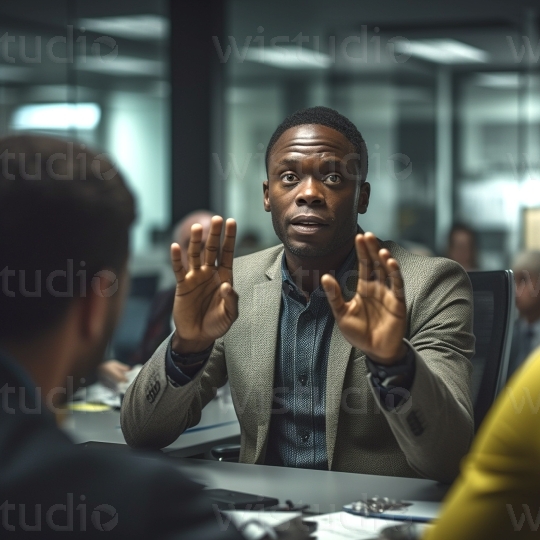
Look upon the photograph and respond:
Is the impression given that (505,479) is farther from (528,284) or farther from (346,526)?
(528,284)

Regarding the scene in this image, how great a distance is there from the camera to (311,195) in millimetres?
2039

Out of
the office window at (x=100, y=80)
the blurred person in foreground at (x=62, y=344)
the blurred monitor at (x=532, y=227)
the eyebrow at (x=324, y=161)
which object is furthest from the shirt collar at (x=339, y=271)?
the blurred monitor at (x=532, y=227)

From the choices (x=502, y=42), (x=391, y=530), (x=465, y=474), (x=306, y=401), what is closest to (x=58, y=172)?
(x=465, y=474)

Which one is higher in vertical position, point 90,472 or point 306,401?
point 90,472

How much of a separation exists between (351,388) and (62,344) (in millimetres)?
1154

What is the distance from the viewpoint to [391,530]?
4.38ft

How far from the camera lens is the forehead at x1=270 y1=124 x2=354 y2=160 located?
6.87 ft

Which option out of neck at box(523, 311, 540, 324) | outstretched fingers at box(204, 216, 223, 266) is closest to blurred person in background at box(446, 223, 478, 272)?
neck at box(523, 311, 540, 324)

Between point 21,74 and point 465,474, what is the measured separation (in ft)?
19.4

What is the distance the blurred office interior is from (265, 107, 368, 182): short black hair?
379 cm

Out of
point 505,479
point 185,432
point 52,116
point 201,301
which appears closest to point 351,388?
point 201,301

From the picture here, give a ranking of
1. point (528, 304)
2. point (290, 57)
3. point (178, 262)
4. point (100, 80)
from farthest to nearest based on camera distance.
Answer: point (290, 57) → point (100, 80) → point (528, 304) → point (178, 262)

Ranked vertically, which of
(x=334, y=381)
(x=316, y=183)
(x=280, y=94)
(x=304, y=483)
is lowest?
(x=304, y=483)

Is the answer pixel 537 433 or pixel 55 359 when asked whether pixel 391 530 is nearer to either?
pixel 537 433
